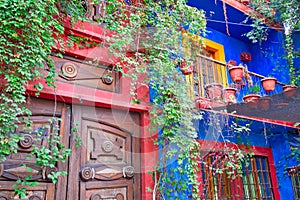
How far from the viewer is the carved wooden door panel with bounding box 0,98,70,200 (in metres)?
2.80

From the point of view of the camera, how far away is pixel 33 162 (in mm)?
2979

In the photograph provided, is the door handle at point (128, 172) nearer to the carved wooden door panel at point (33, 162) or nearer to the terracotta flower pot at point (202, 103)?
the carved wooden door panel at point (33, 162)

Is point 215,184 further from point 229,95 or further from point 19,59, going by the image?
point 19,59

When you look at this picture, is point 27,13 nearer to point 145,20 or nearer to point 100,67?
point 100,67

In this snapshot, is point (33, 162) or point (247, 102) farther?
point (247, 102)

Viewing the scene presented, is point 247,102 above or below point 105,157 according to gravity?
above

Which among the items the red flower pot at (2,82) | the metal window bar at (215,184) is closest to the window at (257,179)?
the metal window bar at (215,184)

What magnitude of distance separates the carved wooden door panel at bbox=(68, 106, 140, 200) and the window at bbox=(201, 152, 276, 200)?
138cm

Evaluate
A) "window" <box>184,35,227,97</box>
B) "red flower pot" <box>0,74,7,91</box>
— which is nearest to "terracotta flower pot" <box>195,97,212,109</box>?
"window" <box>184,35,227,97</box>

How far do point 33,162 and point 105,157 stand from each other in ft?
3.03

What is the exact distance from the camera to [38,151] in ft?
8.48

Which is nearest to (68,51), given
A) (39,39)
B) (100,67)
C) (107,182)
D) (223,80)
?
(100,67)

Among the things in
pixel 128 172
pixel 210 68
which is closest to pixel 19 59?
pixel 128 172

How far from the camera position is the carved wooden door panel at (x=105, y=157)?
3307 millimetres
